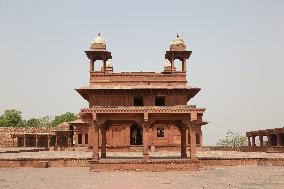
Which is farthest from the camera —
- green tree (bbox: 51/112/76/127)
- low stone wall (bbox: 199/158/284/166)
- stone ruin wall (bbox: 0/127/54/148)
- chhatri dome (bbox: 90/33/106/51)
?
green tree (bbox: 51/112/76/127)

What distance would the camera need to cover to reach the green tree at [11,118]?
82.3 m

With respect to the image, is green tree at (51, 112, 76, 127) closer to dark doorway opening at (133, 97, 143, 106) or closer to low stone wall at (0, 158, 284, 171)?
dark doorway opening at (133, 97, 143, 106)

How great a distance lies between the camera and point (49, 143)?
2274 inches

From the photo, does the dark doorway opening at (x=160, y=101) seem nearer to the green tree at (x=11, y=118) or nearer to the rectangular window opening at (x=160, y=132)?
the rectangular window opening at (x=160, y=132)

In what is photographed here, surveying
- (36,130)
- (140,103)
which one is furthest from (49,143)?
(140,103)

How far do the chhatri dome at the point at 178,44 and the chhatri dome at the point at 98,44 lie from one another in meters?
5.71

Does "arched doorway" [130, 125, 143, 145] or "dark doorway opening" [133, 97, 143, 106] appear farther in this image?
"arched doorway" [130, 125, 143, 145]

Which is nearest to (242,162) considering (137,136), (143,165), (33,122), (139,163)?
(143,165)

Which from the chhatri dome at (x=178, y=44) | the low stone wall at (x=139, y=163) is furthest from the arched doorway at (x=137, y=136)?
the low stone wall at (x=139, y=163)

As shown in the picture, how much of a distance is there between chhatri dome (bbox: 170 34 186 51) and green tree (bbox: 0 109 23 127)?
212ft

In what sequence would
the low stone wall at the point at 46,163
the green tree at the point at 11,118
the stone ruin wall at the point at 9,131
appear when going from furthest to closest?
the green tree at the point at 11,118, the stone ruin wall at the point at 9,131, the low stone wall at the point at 46,163

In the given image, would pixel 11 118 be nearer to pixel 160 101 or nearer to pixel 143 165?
pixel 160 101

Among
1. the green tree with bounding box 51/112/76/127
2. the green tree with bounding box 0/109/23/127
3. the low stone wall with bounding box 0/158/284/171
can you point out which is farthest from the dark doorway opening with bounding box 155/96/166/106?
the green tree with bounding box 0/109/23/127

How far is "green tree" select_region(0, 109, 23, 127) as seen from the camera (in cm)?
8231
